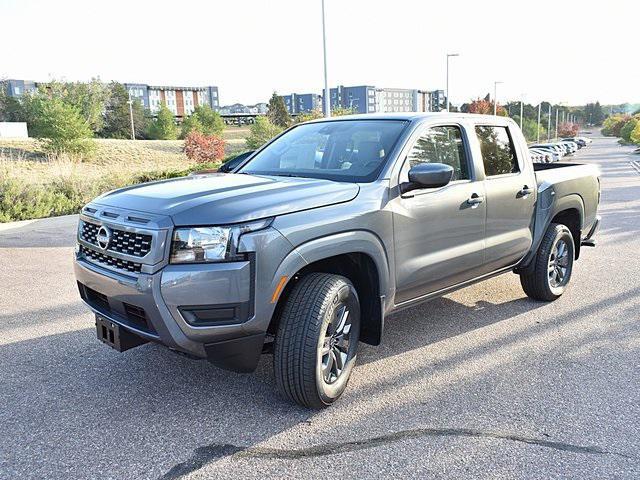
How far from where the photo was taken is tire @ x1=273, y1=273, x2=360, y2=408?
329 cm

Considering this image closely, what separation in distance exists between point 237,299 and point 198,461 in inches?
35.1

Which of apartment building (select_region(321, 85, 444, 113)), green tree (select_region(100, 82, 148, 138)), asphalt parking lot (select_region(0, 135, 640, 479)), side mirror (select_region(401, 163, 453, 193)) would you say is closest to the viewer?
asphalt parking lot (select_region(0, 135, 640, 479))

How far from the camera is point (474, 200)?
4.49m

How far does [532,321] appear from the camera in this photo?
521cm

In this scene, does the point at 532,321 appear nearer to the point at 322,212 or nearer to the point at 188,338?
the point at 322,212

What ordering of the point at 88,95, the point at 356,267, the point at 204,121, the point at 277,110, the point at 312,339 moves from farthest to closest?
the point at 88,95 < the point at 204,121 < the point at 277,110 < the point at 356,267 < the point at 312,339

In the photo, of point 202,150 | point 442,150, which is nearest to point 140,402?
point 442,150

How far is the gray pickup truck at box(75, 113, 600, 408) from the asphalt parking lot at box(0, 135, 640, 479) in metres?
0.39

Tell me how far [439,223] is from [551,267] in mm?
2150

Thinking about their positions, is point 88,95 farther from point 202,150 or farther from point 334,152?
point 334,152

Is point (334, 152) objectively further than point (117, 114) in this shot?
No

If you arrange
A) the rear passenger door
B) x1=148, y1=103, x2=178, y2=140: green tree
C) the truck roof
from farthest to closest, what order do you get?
x1=148, y1=103, x2=178, y2=140: green tree, the rear passenger door, the truck roof

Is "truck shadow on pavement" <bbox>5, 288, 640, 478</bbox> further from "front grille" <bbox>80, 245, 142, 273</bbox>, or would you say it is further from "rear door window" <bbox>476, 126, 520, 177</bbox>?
"rear door window" <bbox>476, 126, 520, 177</bbox>

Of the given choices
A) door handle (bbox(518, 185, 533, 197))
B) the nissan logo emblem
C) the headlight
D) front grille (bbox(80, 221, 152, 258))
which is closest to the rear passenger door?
door handle (bbox(518, 185, 533, 197))
